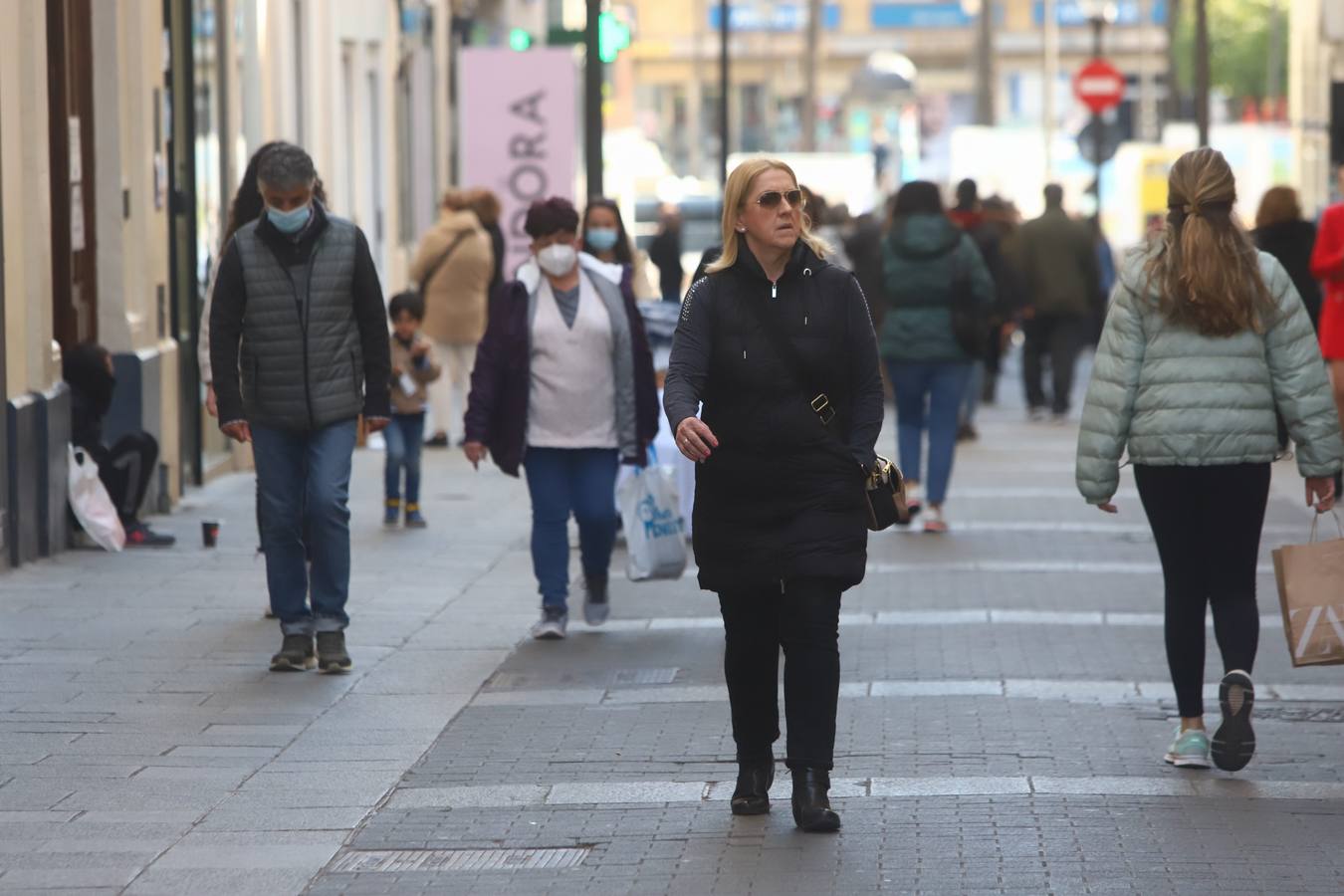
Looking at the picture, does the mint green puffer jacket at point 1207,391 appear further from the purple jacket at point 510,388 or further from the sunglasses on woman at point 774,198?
the purple jacket at point 510,388

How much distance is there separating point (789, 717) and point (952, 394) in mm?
7347

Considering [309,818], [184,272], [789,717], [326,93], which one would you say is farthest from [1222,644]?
[326,93]

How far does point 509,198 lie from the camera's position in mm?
19547

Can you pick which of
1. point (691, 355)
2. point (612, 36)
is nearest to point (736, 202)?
point (691, 355)

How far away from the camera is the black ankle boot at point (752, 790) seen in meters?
6.69

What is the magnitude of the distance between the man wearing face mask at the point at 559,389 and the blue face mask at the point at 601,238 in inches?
86.8

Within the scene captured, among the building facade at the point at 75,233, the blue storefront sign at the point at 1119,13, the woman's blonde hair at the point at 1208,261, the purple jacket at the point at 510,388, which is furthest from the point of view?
the blue storefront sign at the point at 1119,13

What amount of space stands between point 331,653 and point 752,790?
265cm

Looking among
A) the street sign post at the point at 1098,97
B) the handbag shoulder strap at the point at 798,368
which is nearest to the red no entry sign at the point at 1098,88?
the street sign post at the point at 1098,97

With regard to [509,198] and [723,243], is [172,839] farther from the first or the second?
[509,198]

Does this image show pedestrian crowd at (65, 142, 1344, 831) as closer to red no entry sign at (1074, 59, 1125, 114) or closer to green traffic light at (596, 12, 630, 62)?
green traffic light at (596, 12, 630, 62)

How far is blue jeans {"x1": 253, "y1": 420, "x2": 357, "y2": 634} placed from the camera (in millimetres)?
8906

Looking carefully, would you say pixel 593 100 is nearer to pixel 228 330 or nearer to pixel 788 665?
pixel 228 330

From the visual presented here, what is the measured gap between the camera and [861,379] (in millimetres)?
6598
